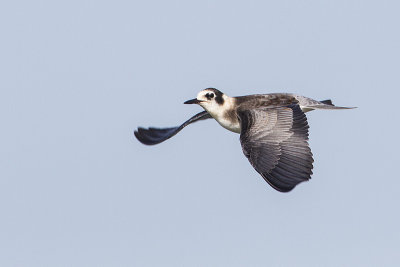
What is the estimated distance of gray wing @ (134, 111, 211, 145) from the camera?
1102 inches

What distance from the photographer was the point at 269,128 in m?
23.8

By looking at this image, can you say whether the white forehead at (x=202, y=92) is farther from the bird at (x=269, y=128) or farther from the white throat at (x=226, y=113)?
the white throat at (x=226, y=113)

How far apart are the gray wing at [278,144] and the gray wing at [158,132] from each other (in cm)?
286

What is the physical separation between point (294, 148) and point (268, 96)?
11.6 feet

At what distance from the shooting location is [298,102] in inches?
1020

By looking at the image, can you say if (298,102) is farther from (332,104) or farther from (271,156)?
(271,156)

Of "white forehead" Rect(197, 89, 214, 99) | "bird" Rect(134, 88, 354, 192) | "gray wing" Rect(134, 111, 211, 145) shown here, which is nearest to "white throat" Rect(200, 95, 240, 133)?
"bird" Rect(134, 88, 354, 192)

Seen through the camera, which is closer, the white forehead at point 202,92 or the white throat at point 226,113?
the white throat at point 226,113

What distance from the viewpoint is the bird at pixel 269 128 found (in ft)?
71.9

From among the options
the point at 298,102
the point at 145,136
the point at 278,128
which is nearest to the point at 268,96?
the point at 298,102

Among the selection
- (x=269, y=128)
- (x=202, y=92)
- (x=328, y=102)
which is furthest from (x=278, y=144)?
(x=328, y=102)

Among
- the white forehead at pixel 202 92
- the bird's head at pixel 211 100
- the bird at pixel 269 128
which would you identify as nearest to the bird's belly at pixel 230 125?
the bird at pixel 269 128

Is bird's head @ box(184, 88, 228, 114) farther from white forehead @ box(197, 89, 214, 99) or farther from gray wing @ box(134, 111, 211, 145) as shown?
gray wing @ box(134, 111, 211, 145)

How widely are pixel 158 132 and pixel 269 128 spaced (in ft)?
20.8
